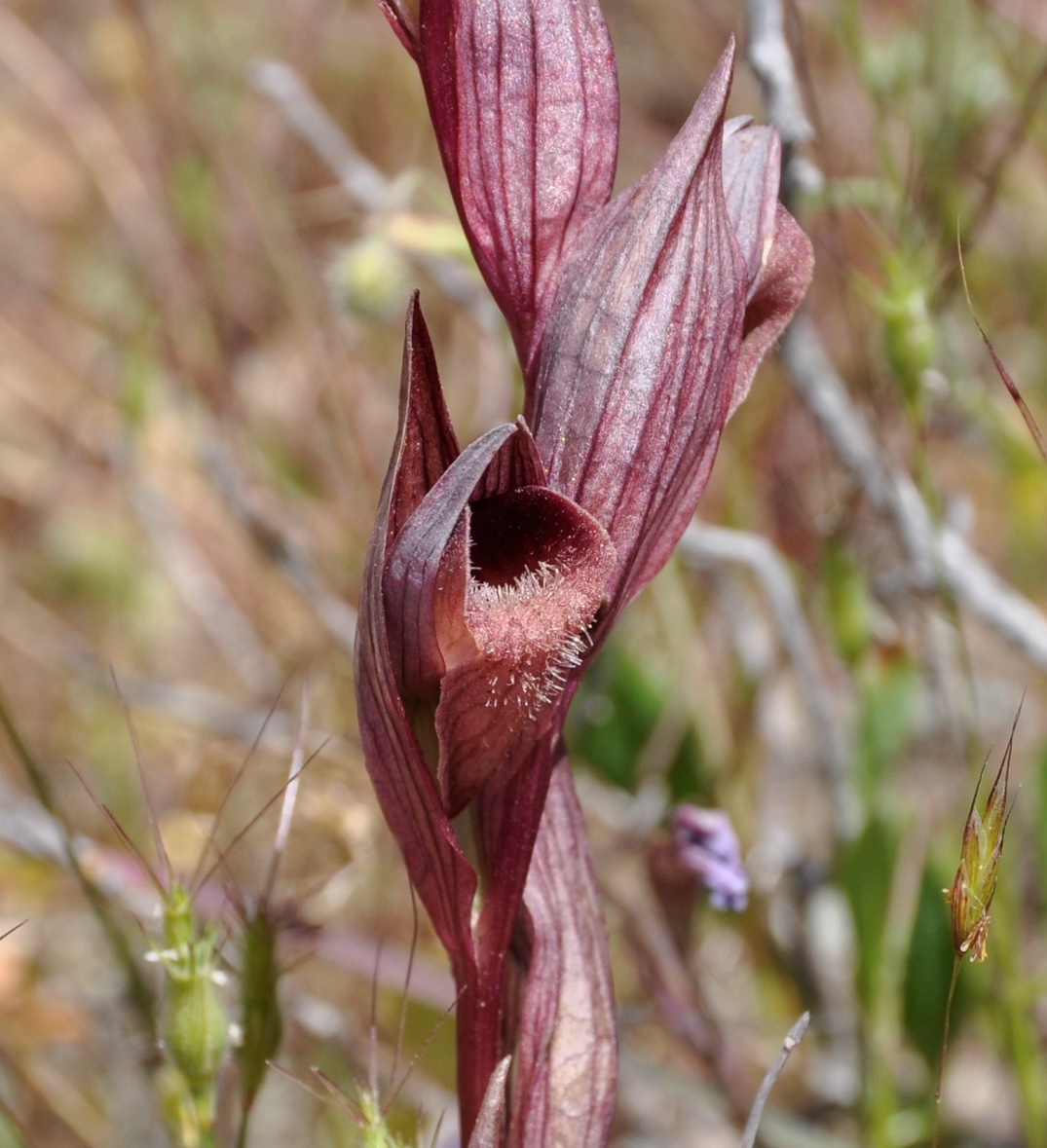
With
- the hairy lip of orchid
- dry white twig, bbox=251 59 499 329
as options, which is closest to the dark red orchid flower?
the hairy lip of orchid

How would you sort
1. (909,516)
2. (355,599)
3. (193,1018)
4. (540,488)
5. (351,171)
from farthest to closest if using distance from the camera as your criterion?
(351,171) < (355,599) < (909,516) < (193,1018) < (540,488)

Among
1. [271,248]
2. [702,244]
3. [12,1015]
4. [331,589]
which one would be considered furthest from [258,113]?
[702,244]

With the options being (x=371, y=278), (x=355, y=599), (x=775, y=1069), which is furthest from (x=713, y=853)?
(x=355, y=599)

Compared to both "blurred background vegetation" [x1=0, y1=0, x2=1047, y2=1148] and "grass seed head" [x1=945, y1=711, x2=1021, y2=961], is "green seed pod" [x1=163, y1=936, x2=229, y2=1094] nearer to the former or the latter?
"blurred background vegetation" [x1=0, y1=0, x2=1047, y2=1148]

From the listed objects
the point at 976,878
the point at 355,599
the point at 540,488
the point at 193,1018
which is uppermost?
the point at 540,488

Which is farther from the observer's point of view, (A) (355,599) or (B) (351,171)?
(B) (351,171)

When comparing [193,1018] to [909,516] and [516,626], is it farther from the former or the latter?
[909,516]
